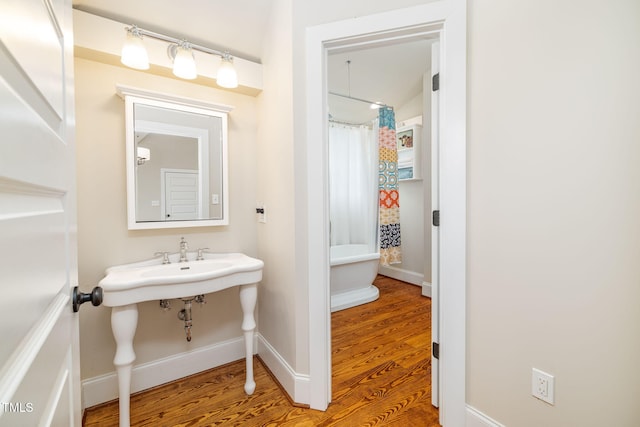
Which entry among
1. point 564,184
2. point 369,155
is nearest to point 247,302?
point 564,184

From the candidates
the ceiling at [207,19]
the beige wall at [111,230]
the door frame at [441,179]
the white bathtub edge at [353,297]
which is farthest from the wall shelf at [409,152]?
the beige wall at [111,230]

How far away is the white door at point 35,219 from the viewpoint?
32 centimetres

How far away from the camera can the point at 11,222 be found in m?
0.33

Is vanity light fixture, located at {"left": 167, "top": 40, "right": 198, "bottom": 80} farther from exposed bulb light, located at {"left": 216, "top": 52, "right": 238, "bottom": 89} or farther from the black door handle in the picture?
the black door handle

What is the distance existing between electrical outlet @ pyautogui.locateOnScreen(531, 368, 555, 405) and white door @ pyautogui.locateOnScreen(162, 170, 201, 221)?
1.99 m

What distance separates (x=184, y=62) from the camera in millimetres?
1614

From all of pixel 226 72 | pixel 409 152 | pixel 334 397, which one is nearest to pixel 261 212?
pixel 226 72

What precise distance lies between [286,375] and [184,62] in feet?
6.53

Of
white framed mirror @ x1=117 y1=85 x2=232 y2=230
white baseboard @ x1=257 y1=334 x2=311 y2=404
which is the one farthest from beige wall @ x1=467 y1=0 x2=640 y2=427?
white framed mirror @ x1=117 y1=85 x2=232 y2=230

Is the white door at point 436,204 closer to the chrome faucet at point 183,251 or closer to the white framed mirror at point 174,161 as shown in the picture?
the white framed mirror at point 174,161

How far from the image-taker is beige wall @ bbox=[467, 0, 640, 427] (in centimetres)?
92

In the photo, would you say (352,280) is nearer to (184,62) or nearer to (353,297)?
(353,297)

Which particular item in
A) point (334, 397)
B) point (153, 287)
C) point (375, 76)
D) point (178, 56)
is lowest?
point (334, 397)

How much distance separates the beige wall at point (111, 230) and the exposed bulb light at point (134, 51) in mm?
235
